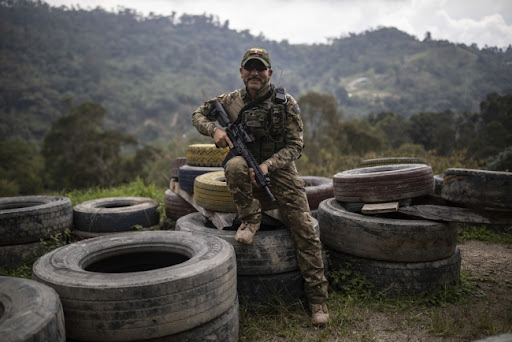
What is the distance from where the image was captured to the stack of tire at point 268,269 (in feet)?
10.9

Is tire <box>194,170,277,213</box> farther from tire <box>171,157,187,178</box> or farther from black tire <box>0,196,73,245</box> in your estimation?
black tire <box>0,196,73,245</box>

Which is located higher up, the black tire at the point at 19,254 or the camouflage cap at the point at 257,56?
the camouflage cap at the point at 257,56

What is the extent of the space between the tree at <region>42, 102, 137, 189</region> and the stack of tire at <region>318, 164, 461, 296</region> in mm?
25214

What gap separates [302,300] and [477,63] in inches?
2960

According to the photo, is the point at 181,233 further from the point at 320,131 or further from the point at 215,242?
the point at 320,131

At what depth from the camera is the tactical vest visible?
3500mm

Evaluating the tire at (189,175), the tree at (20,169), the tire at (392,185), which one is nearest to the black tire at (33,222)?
the tire at (189,175)

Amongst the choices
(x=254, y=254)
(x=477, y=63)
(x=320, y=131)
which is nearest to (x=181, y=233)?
(x=254, y=254)

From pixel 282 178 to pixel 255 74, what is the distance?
1125 mm

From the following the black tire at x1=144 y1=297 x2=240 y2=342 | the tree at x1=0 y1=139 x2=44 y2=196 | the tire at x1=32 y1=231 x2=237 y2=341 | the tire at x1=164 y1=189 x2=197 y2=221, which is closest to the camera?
the tire at x1=32 y1=231 x2=237 y2=341

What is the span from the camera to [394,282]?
11.8 ft

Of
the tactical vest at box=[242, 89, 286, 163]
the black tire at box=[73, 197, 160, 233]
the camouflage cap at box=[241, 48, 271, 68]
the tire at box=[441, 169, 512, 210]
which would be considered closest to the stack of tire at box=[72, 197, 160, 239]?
the black tire at box=[73, 197, 160, 233]

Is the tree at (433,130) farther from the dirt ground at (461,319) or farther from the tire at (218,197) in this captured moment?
the tire at (218,197)

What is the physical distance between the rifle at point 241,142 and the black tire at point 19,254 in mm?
2993
